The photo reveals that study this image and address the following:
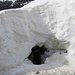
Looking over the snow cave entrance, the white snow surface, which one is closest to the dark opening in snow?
the snow cave entrance

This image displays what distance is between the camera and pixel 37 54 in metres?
11.5

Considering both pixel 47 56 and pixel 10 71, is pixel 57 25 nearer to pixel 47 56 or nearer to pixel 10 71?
pixel 47 56

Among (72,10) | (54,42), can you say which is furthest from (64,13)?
(54,42)

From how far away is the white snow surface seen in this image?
9289mm

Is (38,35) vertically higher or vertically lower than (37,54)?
higher

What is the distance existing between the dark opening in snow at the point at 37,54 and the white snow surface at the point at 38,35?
0.89 feet

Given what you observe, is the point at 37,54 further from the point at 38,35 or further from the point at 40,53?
the point at 38,35

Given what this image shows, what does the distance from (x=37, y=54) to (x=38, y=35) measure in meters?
1.01

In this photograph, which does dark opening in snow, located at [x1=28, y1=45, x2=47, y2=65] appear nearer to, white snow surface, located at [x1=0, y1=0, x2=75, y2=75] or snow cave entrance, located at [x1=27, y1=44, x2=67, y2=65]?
snow cave entrance, located at [x1=27, y1=44, x2=67, y2=65]

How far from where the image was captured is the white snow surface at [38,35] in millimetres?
9289

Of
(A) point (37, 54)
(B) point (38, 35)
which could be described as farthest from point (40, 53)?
(B) point (38, 35)

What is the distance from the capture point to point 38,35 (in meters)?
11.4

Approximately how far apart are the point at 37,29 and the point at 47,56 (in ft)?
5.06

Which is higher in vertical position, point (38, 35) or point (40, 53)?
point (38, 35)
